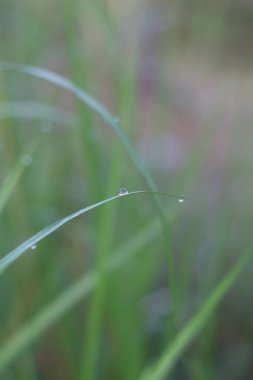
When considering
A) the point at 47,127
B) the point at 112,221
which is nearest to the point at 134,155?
the point at 112,221

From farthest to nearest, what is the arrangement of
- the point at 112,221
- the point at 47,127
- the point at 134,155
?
the point at 47,127 < the point at 112,221 < the point at 134,155

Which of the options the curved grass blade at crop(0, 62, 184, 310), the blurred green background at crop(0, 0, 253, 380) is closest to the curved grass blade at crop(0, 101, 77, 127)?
the blurred green background at crop(0, 0, 253, 380)

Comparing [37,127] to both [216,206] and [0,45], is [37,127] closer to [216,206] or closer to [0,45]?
[0,45]

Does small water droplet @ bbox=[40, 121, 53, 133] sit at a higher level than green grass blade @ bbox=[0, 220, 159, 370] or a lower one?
higher

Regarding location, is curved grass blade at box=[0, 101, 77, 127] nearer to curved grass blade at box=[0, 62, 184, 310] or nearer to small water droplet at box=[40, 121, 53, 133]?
small water droplet at box=[40, 121, 53, 133]

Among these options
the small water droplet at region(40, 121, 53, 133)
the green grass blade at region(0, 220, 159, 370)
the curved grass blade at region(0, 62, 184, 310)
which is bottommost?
the green grass blade at region(0, 220, 159, 370)

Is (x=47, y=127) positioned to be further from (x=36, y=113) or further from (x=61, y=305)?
(x=61, y=305)

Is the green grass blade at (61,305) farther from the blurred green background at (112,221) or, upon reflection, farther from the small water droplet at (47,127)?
the small water droplet at (47,127)
